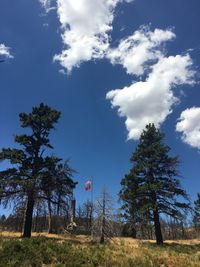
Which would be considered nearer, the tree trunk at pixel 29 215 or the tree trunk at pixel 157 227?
the tree trunk at pixel 29 215

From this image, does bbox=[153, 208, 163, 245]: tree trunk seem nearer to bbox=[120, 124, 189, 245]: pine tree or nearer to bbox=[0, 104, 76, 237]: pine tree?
bbox=[120, 124, 189, 245]: pine tree

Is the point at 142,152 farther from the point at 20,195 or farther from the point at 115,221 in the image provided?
the point at 20,195

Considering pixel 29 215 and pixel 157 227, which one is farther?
pixel 157 227

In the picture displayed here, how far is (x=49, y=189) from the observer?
982 inches

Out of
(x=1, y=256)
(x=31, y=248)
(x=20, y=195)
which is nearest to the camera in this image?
(x=1, y=256)

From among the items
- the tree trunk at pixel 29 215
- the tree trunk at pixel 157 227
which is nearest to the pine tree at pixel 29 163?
the tree trunk at pixel 29 215

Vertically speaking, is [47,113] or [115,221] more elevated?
[47,113]

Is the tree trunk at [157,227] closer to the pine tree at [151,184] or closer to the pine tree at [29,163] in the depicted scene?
the pine tree at [151,184]

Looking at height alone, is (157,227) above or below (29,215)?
below

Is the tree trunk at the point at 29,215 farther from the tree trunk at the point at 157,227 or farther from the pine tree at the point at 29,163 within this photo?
the tree trunk at the point at 157,227

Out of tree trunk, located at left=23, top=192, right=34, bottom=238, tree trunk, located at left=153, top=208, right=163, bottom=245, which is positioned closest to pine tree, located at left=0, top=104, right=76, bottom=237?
tree trunk, located at left=23, top=192, right=34, bottom=238

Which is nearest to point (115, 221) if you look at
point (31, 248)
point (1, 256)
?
point (31, 248)

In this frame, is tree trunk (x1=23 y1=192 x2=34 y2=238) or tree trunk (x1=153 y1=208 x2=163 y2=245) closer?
tree trunk (x1=23 y1=192 x2=34 y2=238)

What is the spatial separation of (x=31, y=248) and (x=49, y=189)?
1028 centimetres
